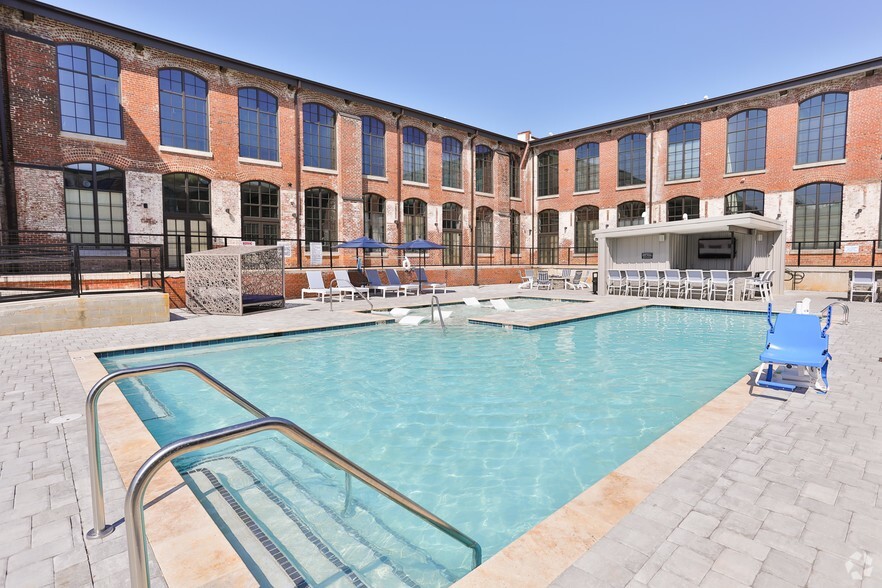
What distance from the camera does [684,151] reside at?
72.6 feet

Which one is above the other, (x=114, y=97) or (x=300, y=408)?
(x=114, y=97)

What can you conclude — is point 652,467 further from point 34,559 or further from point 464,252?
point 464,252

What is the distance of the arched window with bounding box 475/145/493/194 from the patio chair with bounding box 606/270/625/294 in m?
10.5

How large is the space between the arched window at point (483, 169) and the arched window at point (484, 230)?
1170 mm

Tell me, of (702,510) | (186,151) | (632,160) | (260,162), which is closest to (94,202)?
(186,151)

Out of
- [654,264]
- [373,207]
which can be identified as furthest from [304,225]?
[654,264]

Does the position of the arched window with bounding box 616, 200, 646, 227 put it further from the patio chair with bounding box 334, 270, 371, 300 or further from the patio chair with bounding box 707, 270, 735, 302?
the patio chair with bounding box 334, 270, 371, 300

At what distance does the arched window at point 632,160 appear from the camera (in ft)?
76.6

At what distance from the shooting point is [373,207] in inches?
834

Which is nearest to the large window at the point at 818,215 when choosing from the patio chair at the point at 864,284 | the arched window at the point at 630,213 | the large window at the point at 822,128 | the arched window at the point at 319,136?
the large window at the point at 822,128

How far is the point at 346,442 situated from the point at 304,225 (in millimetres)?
15923

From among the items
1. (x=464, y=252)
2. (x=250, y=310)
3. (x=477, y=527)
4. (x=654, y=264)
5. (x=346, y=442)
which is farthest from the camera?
(x=464, y=252)

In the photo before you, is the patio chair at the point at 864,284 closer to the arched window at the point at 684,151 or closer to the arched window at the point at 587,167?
the arched window at the point at 684,151

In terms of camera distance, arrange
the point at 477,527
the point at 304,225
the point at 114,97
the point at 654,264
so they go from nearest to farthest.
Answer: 1. the point at 477,527
2. the point at 114,97
3. the point at 654,264
4. the point at 304,225
